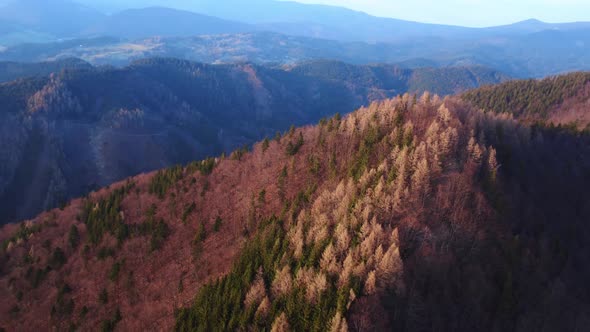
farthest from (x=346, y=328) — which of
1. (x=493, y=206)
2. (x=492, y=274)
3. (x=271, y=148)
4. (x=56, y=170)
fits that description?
(x=56, y=170)

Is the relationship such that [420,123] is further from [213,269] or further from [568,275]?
[213,269]

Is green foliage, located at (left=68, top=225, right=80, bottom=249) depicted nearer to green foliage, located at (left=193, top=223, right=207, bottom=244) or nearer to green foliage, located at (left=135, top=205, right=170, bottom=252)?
green foliage, located at (left=135, top=205, right=170, bottom=252)

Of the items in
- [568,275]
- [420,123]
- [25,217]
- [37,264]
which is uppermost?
[420,123]

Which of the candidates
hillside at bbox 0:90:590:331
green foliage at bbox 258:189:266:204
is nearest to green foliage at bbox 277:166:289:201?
hillside at bbox 0:90:590:331

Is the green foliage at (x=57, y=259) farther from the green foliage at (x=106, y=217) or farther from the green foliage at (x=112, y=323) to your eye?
the green foliage at (x=112, y=323)

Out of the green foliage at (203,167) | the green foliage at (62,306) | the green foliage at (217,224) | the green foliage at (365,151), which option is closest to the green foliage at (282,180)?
the green foliage at (217,224)
